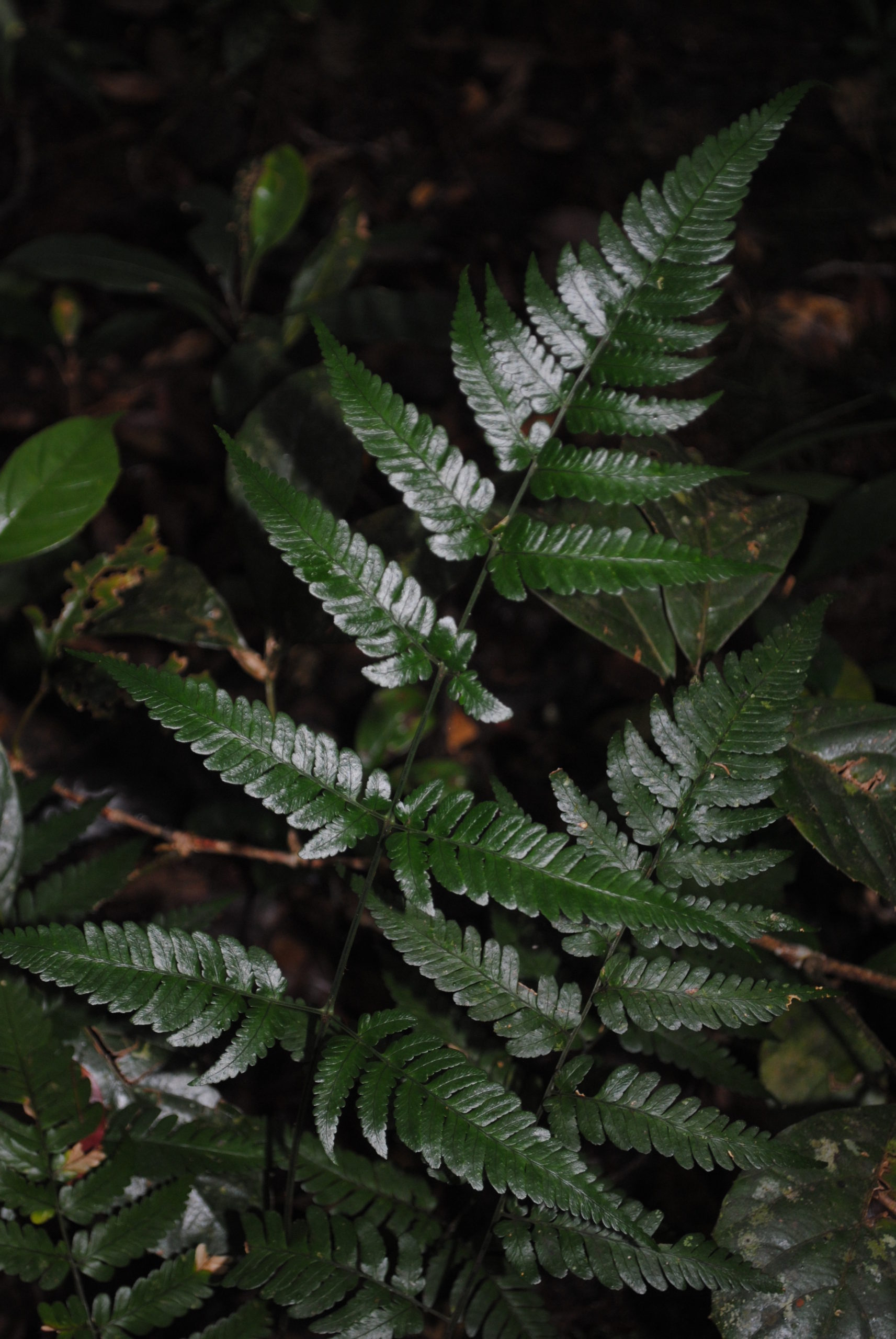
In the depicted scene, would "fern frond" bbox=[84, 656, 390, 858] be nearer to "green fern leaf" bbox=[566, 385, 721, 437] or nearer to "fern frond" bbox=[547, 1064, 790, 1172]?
"fern frond" bbox=[547, 1064, 790, 1172]

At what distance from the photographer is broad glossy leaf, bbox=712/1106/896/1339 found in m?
1.20

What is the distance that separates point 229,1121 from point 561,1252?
2.13 ft

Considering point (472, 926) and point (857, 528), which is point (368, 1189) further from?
point (857, 528)

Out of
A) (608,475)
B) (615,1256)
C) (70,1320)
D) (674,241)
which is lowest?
(70,1320)

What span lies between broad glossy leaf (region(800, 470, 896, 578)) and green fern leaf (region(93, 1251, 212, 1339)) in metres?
1.99

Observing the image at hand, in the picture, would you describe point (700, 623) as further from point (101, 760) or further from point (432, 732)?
point (101, 760)

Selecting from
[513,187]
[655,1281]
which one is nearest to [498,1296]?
[655,1281]

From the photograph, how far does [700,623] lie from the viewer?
1.56m

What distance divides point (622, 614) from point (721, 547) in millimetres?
228

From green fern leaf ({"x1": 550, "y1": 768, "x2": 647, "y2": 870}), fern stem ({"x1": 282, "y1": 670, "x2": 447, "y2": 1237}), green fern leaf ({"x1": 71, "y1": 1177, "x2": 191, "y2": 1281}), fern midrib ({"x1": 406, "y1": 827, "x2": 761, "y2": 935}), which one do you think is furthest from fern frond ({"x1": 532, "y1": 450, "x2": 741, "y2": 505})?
green fern leaf ({"x1": 71, "y1": 1177, "x2": 191, "y2": 1281})

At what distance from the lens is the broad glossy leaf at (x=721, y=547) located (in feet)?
5.09

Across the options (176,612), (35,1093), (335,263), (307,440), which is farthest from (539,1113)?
(335,263)

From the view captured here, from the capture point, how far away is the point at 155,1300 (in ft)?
4.33

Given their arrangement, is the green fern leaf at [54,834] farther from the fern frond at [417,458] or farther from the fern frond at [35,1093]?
the fern frond at [417,458]
